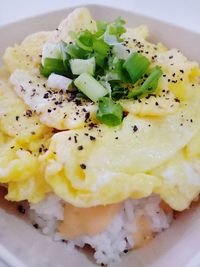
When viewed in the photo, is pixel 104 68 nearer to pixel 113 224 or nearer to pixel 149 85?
pixel 149 85

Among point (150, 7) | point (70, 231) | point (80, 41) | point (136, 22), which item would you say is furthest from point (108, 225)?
point (150, 7)

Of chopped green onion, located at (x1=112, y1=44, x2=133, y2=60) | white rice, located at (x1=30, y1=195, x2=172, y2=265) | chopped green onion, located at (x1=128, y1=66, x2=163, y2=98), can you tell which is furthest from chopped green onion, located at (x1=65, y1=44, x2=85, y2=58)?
white rice, located at (x1=30, y1=195, x2=172, y2=265)

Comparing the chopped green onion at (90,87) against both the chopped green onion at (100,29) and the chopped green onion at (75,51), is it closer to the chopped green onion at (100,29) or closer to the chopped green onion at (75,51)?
the chopped green onion at (75,51)

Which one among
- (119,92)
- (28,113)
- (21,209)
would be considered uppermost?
(119,92)

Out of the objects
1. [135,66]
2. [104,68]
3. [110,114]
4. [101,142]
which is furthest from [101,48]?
[101,142]

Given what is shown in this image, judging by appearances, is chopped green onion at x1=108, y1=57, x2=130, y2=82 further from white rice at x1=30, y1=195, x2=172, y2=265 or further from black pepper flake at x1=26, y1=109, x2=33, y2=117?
white rice at x1=30, y1=195, x2=172, y2=265

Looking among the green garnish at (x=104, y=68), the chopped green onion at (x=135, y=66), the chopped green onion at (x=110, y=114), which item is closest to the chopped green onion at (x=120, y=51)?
the green garnish at (x=104, y=68)

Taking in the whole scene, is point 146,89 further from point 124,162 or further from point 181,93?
point 124,162
